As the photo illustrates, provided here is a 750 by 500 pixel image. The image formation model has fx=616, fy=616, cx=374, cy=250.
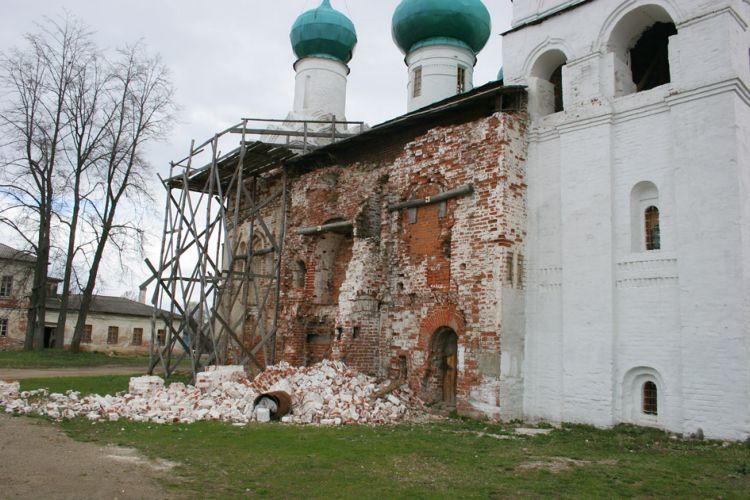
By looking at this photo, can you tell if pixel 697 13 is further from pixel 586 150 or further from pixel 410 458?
pixel 410 458

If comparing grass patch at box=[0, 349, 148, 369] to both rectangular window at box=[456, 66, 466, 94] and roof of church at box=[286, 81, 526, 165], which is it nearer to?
roof of church at box=[286, 81, 526, 165]

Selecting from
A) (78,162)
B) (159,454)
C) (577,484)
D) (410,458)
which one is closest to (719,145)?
(577,484)

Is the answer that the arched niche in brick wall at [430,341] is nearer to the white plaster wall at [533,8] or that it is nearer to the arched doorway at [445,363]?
the arched doorway at [445,363]

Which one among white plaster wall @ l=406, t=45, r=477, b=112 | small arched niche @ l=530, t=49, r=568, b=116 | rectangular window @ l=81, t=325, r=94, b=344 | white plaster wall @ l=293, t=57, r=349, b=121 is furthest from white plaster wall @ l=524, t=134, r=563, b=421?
rectangular window @ l=81, t=325, r=94, b=344

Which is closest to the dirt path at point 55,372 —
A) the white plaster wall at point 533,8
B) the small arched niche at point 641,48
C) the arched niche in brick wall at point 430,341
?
the arched niche in brick wall at point 430,341

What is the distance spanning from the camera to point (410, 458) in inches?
279

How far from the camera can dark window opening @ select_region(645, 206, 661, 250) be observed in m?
9.49

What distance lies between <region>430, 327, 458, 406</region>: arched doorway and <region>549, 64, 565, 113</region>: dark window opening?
470 centimetres

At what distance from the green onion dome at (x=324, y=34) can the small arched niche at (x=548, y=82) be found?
405 inches

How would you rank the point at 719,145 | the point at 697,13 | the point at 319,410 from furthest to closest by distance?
the point at 319,410, the point at 697,13, the point at 719,145

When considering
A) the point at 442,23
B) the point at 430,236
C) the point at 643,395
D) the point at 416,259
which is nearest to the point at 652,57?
the point at 430,236

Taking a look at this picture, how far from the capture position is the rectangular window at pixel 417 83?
1795cm

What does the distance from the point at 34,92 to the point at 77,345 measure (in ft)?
30.9

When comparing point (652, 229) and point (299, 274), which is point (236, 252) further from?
point (652, 229)
